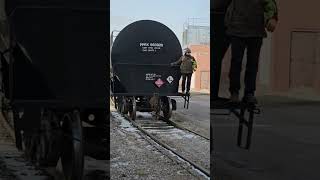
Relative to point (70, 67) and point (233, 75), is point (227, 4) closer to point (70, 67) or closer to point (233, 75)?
point (233, 75)

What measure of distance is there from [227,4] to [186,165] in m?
0.92

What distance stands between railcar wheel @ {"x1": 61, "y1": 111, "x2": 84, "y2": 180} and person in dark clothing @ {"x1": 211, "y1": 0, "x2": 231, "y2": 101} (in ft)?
1.86

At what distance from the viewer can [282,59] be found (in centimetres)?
188

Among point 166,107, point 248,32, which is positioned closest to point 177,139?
point 166,107

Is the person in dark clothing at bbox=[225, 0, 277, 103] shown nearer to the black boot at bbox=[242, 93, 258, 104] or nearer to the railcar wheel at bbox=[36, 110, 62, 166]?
the black boot at bbox=[242, 93, 258, 104]

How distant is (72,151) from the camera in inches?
72.6

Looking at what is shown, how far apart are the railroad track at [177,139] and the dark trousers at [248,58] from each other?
0.44 metres

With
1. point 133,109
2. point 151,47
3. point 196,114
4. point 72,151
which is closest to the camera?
point 72,151

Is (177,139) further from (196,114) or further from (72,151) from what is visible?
(72,151)

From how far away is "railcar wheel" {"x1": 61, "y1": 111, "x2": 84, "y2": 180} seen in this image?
184 cm

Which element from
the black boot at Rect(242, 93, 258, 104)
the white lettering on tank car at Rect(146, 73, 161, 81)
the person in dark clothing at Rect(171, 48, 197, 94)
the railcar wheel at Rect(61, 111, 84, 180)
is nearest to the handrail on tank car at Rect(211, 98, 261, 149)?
the black boot at Rect(242, 93, 258, 104)

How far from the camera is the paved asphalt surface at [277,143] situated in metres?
1.89

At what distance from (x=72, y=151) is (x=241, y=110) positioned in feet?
2.15

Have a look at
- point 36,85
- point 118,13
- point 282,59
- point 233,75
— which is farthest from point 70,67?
point 282,59
